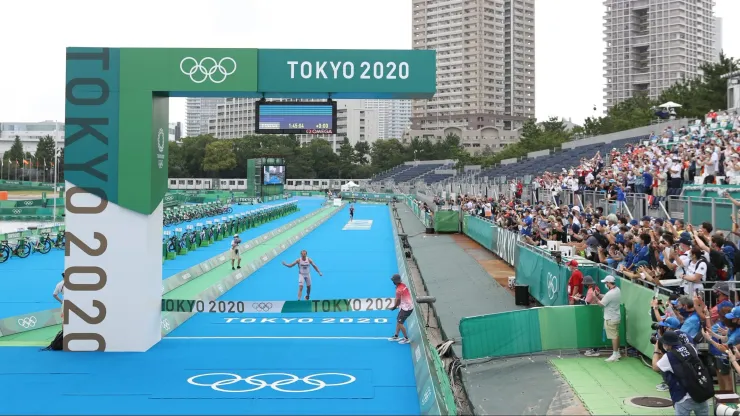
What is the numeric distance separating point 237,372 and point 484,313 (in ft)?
23.7

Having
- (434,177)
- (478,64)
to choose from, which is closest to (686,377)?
(434,177)

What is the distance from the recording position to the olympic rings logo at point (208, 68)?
43.8 feet

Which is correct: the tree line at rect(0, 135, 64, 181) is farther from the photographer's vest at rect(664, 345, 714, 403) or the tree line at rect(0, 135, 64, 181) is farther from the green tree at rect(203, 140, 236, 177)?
the photographer's vest at rect(664, 345, 714, 403)

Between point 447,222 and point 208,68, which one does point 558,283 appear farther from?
point 447,222

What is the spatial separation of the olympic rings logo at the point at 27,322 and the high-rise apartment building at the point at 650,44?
179169mm

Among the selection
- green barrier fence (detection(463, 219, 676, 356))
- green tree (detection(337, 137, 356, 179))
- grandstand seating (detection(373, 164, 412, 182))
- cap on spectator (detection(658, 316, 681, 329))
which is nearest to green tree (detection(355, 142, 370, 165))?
green tree (detection(337, 137, 356, 179))

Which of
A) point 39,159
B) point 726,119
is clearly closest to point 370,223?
point 726,119

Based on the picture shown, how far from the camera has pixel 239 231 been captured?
45125 millimetres

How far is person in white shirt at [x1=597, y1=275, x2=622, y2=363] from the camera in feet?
39.3

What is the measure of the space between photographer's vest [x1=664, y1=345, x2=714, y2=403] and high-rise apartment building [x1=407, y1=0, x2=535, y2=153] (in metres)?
163

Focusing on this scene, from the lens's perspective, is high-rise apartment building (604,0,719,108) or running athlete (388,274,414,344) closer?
running athlete (388,274,414,344)

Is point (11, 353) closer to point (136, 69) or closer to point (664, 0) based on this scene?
point (136, 69)

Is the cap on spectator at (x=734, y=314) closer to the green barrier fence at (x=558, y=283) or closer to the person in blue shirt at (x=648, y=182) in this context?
the green barrier fence at (x=558, y=283)

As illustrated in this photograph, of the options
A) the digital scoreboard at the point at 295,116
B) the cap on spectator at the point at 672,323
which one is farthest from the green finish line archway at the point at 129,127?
the cap on spectator at the point at 672,323
